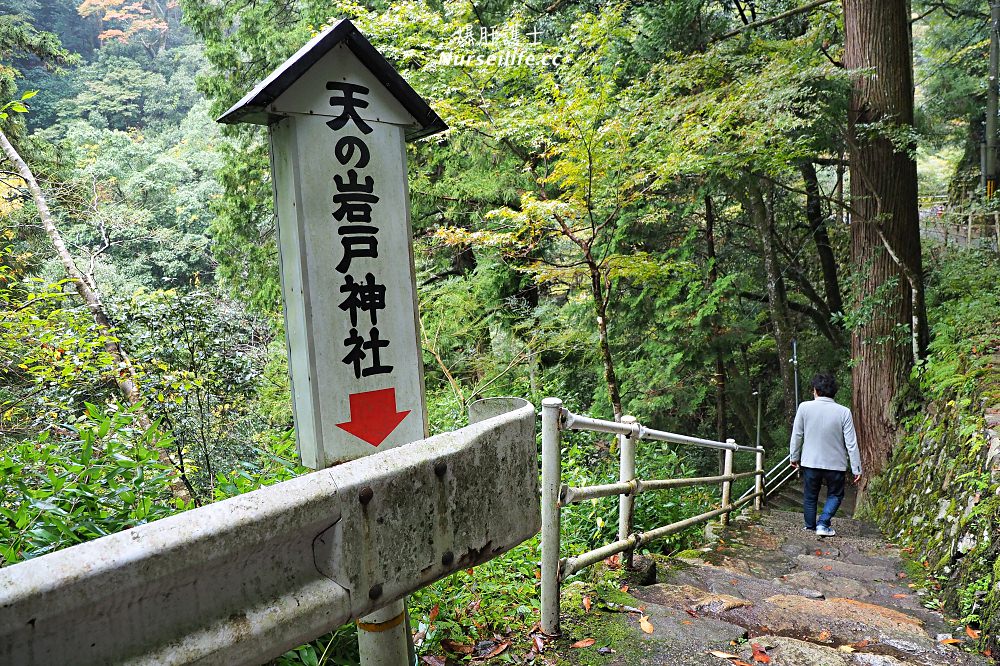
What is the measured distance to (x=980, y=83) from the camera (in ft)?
42.1

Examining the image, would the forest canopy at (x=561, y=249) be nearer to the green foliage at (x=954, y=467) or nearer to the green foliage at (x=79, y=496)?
the green foliage at (x=79, y=496)

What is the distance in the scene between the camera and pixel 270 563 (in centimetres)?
161

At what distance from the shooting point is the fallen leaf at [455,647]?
2.93 metres

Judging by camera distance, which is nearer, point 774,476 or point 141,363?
point 141,363

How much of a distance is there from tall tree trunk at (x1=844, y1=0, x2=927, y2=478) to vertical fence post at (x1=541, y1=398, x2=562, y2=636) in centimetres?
654

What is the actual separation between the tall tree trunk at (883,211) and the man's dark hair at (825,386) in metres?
2.01

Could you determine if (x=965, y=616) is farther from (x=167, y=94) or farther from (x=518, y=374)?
(x=167, y=94)

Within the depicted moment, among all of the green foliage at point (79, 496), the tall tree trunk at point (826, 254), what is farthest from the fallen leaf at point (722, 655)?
the tall tree trunk at point (826, 254)

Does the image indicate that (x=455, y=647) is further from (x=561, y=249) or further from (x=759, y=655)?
(x=561, y=249)

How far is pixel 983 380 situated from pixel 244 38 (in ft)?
40.5

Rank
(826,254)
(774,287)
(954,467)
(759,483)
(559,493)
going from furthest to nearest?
(826,254)
(774,287)
(759,483)
(954,467)
(559,493)

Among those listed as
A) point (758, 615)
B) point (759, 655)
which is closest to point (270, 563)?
point (759, 655)

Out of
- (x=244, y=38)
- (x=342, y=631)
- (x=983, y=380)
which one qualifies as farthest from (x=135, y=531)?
(x=244, y=38)

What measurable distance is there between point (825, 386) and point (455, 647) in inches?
195
